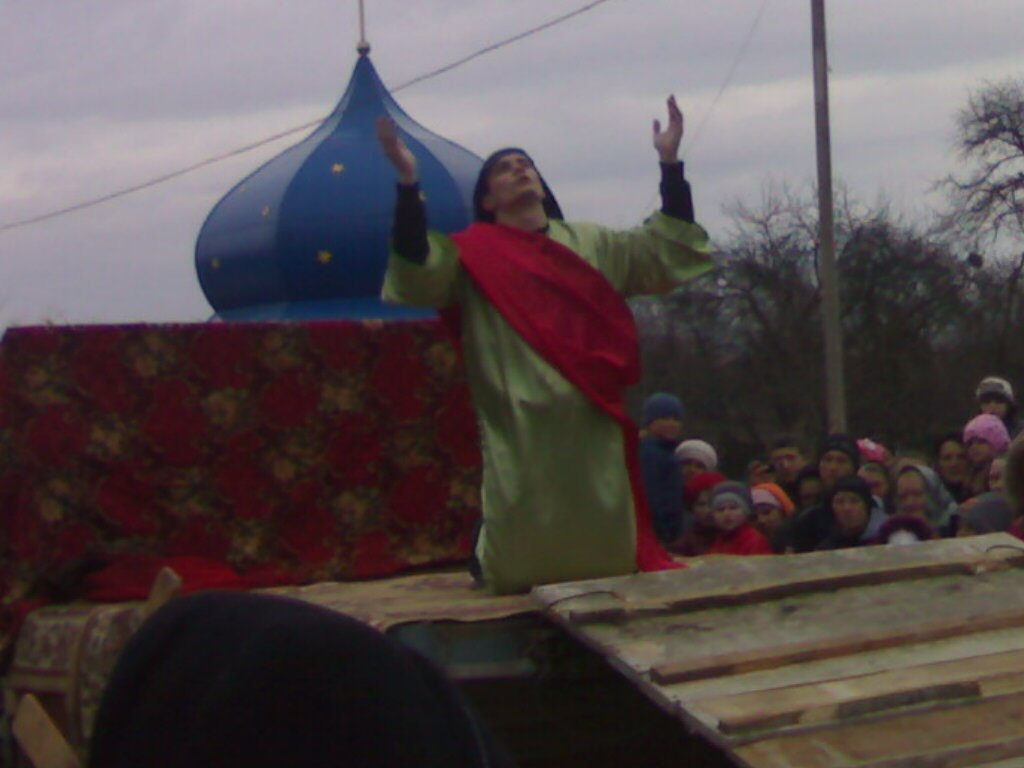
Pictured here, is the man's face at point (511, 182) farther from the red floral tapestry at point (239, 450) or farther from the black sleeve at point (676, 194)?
the red floral tapestry at point (239, 450)

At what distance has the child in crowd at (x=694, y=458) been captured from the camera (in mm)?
7861

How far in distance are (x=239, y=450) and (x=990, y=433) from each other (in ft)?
9.35

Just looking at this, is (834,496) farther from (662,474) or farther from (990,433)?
(990,433)

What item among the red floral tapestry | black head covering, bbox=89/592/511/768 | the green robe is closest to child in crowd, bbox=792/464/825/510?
the red floral tapestry

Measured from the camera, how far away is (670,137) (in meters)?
4.97

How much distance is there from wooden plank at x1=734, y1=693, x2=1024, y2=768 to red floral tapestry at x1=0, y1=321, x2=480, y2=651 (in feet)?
9.06

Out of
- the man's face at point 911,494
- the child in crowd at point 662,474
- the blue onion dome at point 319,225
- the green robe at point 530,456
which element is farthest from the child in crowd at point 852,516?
the blue onion dome at point 319,225

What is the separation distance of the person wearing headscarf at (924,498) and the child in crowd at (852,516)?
0.76 ft

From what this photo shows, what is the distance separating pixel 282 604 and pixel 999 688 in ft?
10.3

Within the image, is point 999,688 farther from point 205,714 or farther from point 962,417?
point 962,417

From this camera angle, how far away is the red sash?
16.1 feet

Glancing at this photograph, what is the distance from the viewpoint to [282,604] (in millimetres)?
1291

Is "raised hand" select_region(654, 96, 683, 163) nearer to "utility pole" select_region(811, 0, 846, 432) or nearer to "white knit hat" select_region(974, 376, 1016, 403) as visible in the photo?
"white knit hat" select_region(974, 376, 1016, 403)

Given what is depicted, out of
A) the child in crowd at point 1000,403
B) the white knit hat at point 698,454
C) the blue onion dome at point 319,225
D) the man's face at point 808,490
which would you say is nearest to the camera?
the man's face at point 808,490
